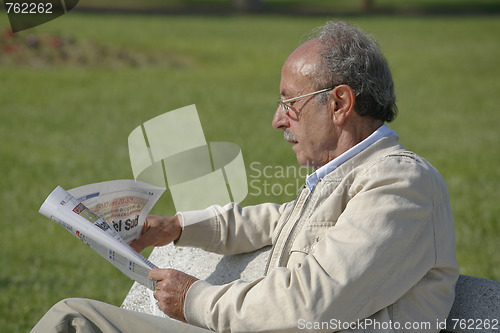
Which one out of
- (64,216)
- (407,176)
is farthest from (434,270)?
(64,216)

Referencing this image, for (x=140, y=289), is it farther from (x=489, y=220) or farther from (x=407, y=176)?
(x=489, y=220)

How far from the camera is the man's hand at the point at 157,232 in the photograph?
293 cm

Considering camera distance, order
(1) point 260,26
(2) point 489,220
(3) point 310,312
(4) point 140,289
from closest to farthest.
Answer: (3) point 310,312, (4) point 140,289, (2) point 489,220, (1) point 260,26

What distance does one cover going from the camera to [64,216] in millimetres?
2426

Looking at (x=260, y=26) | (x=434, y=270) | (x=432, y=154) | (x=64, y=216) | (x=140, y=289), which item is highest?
(x=64, y=216)

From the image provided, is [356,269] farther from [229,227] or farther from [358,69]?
[229,227]

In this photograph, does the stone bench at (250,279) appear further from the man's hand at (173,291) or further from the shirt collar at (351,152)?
the shirt collar at (351,152)

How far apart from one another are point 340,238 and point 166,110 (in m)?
9.54

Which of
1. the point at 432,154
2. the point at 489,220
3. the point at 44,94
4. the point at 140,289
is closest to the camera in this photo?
the point at 140,289

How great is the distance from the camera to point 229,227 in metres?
3.04

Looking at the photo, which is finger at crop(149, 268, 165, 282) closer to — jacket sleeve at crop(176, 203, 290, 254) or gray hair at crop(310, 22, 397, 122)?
jacket sleeve at crop(176, 203, 290, 254)

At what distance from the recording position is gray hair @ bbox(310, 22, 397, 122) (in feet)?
8.31

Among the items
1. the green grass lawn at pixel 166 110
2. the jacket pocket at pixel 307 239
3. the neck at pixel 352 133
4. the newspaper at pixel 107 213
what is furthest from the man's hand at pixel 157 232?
the green grass lawn at pixel 166 110

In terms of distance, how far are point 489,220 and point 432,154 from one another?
2.60 m
